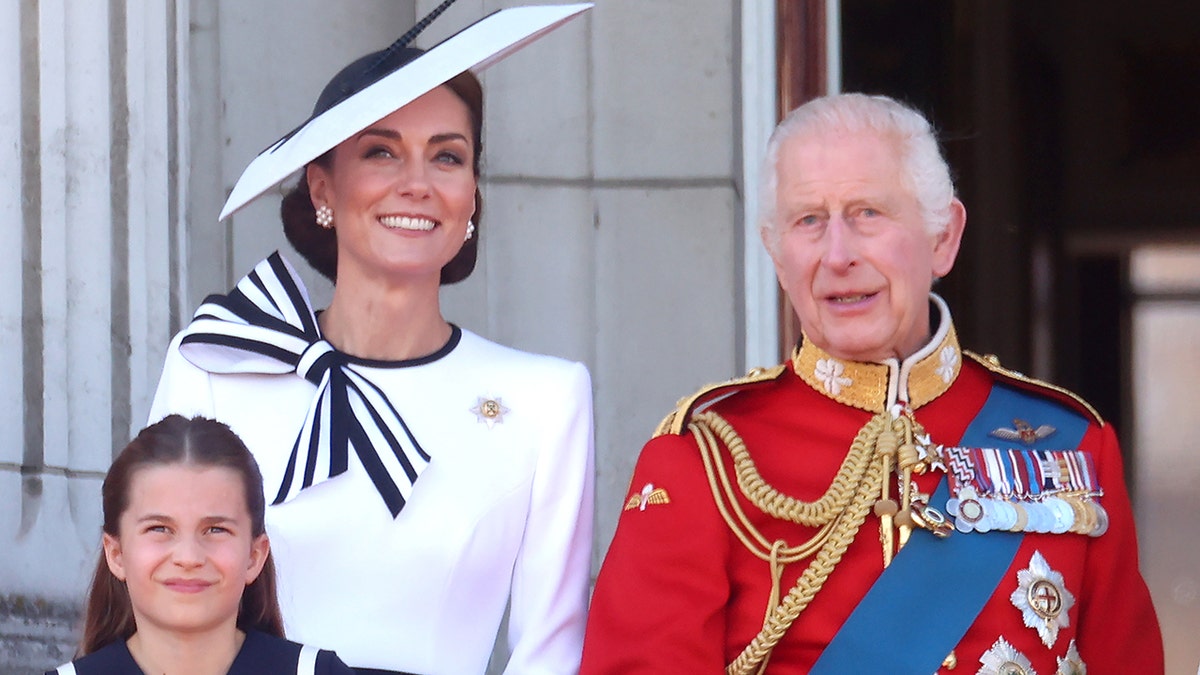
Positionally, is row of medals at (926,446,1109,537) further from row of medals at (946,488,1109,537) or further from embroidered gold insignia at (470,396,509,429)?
embroidered gold insignia at (470,396,509,429)

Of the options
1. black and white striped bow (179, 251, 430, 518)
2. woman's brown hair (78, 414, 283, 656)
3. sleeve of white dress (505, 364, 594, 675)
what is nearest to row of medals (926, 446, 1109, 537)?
sleeve of white dress (505, 364, 594, 675)

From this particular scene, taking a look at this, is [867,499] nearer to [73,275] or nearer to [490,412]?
[490,412]

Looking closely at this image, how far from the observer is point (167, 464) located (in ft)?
8.11

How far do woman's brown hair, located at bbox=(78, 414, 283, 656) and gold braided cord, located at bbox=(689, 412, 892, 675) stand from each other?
0.58m

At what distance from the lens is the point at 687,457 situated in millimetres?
2654

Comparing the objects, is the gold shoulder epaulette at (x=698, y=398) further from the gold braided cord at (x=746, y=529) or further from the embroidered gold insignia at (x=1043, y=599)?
the embroidered gold insignia at (x=1043, y=599)

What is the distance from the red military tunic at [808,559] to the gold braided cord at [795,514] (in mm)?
17

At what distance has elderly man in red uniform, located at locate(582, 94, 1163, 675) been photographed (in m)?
2.57

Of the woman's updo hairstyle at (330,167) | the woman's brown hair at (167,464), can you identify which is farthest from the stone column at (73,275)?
the woman's brown hair at (167,464)

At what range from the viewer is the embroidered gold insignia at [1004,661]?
2555mm

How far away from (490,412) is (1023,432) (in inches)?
29.3

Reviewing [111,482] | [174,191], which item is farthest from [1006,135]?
[111,482]

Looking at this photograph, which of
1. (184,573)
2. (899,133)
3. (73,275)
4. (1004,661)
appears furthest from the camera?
(73,275)

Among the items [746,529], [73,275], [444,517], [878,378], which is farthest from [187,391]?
[73,275]
